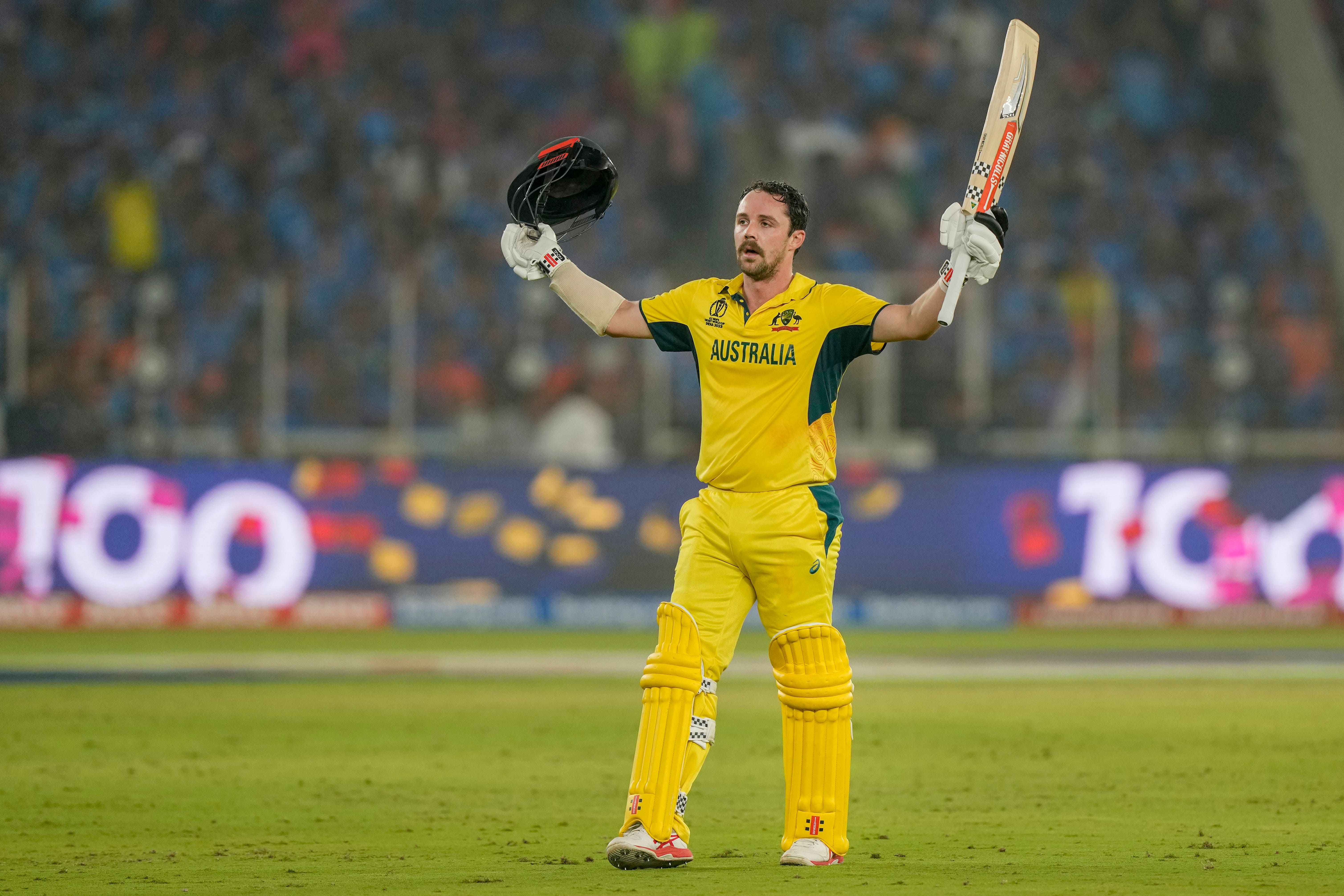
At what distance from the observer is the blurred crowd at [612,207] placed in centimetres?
1689

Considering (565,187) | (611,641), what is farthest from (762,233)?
(611,641)

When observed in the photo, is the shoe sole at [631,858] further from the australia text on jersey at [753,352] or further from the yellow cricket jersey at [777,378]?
the australia text on jersey at [753,352]

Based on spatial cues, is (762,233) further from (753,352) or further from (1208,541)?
(1208,541)

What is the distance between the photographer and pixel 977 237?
602 centimetres

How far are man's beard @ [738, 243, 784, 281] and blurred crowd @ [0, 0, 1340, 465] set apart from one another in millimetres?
10296

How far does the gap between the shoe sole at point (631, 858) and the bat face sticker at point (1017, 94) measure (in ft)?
8.94

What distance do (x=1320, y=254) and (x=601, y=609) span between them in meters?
8.46

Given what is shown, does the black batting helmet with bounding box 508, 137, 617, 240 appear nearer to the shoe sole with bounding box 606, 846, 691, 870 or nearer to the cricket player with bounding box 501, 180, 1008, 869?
the cricket player with bounding box 501, 180, 1008, 869

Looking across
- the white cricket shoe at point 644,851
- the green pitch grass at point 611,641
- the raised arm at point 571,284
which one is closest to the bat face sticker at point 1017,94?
the raised arm at point 571,284

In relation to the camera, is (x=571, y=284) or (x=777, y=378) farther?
(x=571, y=284)

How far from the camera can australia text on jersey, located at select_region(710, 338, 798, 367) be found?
636 cm

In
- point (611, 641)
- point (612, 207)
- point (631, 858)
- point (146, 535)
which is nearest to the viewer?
point (631, 858)

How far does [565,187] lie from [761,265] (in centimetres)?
98

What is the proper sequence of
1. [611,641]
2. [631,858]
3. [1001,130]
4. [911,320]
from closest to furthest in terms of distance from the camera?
[631,858], [911,320], [1001,130], [611,641]
